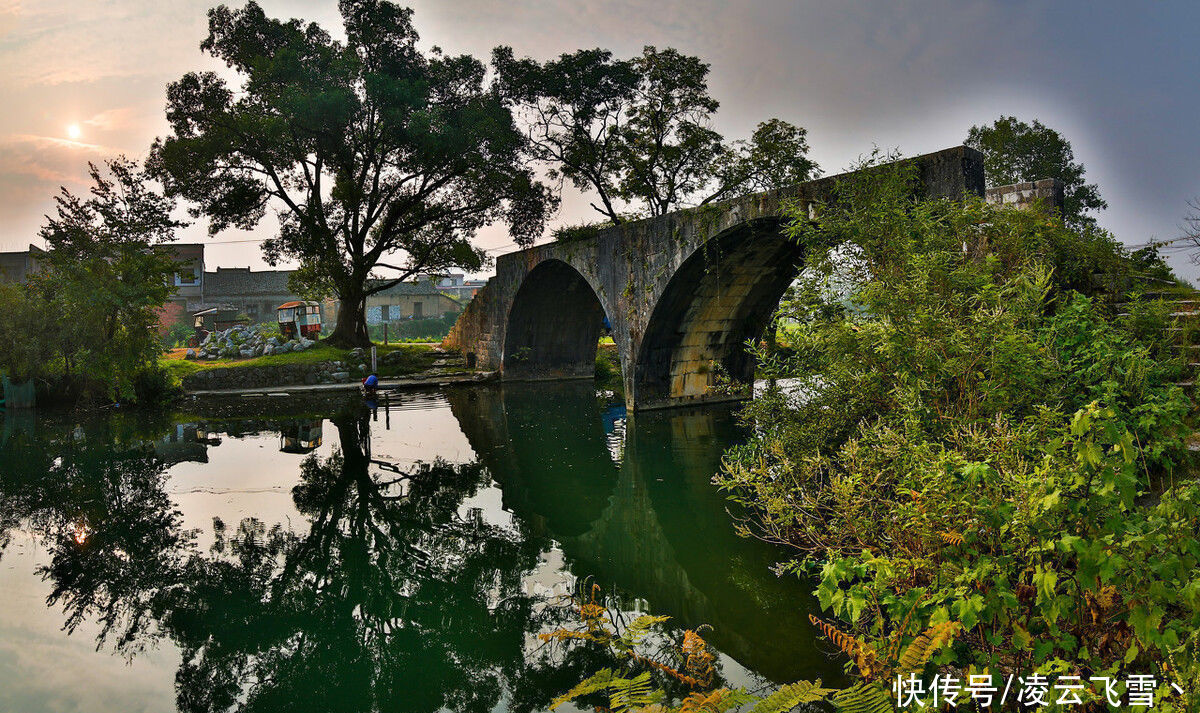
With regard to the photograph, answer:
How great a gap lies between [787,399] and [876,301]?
1648mm

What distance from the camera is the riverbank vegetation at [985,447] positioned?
3.04m

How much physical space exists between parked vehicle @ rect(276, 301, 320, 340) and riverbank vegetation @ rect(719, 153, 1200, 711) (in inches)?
944

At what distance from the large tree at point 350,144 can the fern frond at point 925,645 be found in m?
21.4

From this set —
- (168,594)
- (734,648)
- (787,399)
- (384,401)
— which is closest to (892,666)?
(734,648)

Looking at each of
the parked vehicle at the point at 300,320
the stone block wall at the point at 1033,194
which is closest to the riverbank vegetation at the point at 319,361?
the parked vehicle at the point at 300,320

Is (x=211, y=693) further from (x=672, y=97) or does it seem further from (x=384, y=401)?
(x=672, y=97)

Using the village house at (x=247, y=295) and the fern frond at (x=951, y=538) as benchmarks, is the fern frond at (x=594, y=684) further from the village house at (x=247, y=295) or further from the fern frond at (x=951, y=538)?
the village house at (x=247, y=295)

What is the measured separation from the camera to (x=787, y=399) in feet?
23.9

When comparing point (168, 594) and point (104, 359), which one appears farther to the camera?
point (104, 359)

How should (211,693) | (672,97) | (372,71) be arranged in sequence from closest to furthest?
(211,693)
(372,71)
(672,97)

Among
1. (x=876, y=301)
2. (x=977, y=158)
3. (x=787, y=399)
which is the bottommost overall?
(x=787, y=399)

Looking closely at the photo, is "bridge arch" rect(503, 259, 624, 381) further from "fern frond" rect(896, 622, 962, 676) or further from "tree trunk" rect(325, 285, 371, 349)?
"fern frond" rect(896, 622, 962, 676)

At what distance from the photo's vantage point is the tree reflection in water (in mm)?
4691

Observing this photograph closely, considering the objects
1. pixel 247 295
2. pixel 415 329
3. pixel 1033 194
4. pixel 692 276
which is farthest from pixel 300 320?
pixel 1033 194
